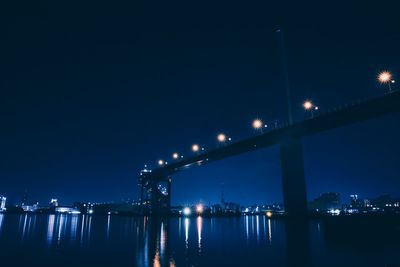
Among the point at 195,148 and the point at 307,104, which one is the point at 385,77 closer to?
the point at 307,104

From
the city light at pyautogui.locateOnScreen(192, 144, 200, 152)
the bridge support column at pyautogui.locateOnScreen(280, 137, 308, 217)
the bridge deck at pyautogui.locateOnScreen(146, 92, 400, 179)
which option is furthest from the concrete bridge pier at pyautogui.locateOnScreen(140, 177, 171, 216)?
the bridge support column at pyautogui.locateOnScreen(280, 137, 308, 217)

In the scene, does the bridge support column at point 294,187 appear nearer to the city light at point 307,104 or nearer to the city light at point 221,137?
the city light at point 307,104

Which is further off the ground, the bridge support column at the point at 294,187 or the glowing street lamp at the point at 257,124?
the glowing street lamp at the point at 257,124

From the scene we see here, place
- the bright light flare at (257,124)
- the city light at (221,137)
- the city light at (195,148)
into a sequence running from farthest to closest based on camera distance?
the city light at (195,148) < the city light at (221,137) < the bright light flare at (257,124)

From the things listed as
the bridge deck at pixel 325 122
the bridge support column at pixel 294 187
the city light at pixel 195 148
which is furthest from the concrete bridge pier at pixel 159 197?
the bridge support column at pixel 294 187

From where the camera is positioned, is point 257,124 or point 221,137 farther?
point 221,137

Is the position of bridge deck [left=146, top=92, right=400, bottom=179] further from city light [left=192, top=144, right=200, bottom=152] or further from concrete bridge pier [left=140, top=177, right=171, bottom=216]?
concrete bridge pier [left=140, top=177, right=171, bottom=216]

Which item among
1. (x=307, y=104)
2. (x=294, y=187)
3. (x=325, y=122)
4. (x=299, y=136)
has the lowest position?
(x=294, y=187)

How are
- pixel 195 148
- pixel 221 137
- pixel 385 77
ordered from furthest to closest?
1. pixel 195 148
2. pixel 221 137
3. pixel 385 77

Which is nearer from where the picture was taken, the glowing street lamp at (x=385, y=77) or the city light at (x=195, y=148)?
the glowing street lamp at (x=385, y=77)

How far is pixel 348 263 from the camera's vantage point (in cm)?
1641

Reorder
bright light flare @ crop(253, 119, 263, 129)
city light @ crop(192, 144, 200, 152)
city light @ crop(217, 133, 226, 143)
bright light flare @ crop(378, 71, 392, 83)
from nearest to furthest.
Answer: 1. bright light flare @ crop(378, 71, 392, 83)
2. bright light flare @ crop(253, 119, 263, 129)
3. city light @ crop(217, 133, 226, 143)
4. city light @ crop(192, 144, 200, 152)

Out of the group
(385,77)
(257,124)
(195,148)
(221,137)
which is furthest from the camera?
(195,148)

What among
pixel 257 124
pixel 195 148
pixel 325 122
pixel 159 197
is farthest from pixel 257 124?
pixel 159 197
